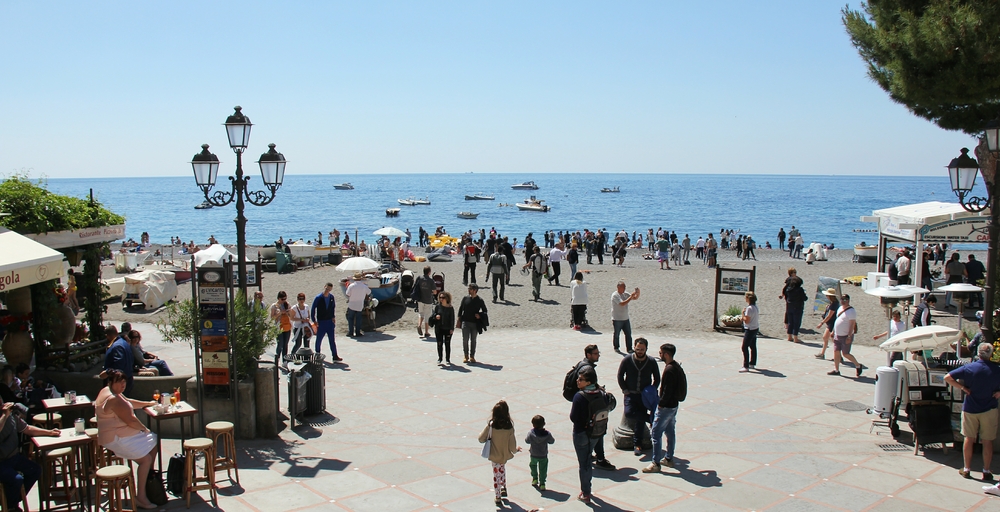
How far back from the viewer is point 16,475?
18.9ft

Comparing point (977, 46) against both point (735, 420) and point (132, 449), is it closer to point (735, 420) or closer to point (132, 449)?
point (735, 420)

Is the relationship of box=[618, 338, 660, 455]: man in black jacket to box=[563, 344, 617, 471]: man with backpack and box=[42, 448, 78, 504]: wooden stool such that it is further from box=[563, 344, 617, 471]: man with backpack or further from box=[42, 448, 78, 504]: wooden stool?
box=[42, 448, 78, 504]: wooden stool

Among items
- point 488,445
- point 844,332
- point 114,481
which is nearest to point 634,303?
point 844,332

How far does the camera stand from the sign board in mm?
15445

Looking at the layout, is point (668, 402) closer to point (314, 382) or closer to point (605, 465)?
point (605, 465)

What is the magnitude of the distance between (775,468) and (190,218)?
4455 inches

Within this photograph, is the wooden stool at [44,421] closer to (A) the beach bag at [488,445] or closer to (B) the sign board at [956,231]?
(A) the beach bag at [488,445]

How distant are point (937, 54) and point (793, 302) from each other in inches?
201

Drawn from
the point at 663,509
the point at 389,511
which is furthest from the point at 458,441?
the point at 663,509

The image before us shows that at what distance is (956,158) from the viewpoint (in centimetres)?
912

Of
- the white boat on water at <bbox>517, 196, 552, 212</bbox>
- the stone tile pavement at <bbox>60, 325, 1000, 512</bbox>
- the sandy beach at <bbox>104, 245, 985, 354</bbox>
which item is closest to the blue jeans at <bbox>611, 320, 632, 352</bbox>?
the stone tile pavement at <bbox>60, 325, 1000, 512</bbox>

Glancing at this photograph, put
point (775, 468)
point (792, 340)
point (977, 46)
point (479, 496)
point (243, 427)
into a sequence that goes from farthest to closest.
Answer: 1. point (792, 340)
2. point (977, 46)
3. point (243, 427)
4. point (775, 468)
5. point (479, 496)

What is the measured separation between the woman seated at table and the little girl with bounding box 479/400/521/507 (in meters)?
2.93

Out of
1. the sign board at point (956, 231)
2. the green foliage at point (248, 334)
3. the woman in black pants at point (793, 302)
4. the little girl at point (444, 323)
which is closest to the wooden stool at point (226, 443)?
the green foliage at point (248, 334)
